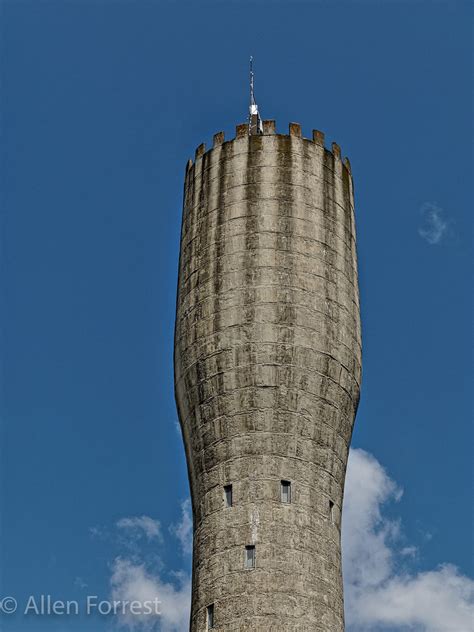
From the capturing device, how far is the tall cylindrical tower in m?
31.5

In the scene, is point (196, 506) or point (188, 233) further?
point (188, 233)

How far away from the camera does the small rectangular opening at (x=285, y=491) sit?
3216 centimetres

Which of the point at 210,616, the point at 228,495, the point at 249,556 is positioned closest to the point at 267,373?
the point at 228,495

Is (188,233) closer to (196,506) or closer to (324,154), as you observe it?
(324,154)

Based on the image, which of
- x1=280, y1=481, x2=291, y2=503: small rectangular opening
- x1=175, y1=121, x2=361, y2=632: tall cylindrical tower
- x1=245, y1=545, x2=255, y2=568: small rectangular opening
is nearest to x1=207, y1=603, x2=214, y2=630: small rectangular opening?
x1=175, y1=121, x2=361, y2=632: tall cylindrical tower

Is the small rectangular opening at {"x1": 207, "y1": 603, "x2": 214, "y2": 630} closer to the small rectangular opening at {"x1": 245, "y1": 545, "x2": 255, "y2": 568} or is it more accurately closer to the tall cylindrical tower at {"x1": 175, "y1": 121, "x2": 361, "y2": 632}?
the tall cylindrical tower at {"x1": 175, "y1": 121, "x2": 361, "y2": 632}

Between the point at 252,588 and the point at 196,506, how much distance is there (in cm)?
370

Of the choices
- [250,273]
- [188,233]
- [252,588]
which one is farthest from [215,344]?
[252,588]

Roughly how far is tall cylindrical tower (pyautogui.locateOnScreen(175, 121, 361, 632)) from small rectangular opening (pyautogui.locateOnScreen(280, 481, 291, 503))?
3 cm

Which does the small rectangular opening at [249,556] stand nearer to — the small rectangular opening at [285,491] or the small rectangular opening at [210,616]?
the small rectangular opening at [210,616]

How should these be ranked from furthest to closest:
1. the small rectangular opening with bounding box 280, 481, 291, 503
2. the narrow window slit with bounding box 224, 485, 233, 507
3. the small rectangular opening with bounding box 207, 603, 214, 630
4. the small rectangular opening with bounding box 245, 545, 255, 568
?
the narrow window slit with bounding box 224, 485, 233, 507 < the small rectangular opening with bounding box 280, 481, 291, 503 < the small rectangular opening with bounding box 245, 545, 255, 568 < the small rectangular opening with bounding box 207, 603, 214, 630

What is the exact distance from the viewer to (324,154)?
124 feet

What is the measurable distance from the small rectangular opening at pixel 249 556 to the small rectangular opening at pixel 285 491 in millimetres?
1620

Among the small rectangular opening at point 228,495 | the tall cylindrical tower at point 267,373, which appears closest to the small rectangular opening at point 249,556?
the tall cylindrical tower at point 267,373
